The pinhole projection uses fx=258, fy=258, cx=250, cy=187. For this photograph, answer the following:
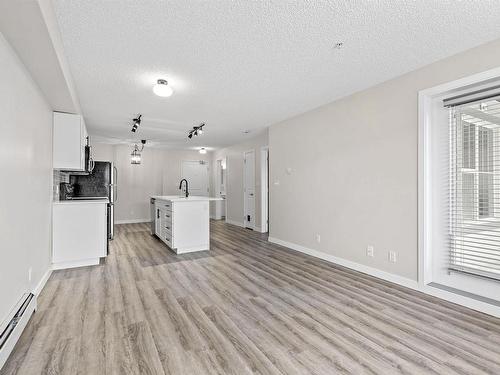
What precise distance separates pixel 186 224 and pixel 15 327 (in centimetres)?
281

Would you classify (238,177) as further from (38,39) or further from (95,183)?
(38,39)

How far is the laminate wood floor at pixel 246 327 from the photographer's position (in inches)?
65.7

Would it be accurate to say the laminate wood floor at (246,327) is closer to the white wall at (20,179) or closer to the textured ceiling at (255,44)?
the white wall at (20,179)

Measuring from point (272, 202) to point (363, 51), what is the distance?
10.9 feet

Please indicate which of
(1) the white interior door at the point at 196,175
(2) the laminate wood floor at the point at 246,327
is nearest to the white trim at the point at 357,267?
(2) the laminate wood floor at the point at 246,327

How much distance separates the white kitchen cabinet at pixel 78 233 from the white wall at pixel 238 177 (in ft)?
11.7

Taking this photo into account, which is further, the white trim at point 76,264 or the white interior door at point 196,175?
the white interior door at point 196,175

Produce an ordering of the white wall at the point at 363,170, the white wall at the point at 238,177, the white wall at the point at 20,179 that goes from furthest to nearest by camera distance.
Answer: the white wall at the point at 238,177, the white wall at the point at 363,170, the white wall at the point at 20,179

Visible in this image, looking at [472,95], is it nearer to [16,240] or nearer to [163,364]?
[163,364]

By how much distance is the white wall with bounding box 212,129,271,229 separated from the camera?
6.50 meters

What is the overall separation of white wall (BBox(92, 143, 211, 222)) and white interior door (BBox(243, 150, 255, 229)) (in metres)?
2.80

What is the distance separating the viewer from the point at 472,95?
8.09ft

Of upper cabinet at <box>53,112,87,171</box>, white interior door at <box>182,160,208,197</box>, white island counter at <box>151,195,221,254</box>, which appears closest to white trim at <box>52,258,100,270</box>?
white island counter at <box>151,195,221,254</box>

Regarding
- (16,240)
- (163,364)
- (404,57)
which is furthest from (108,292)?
(404,57)
